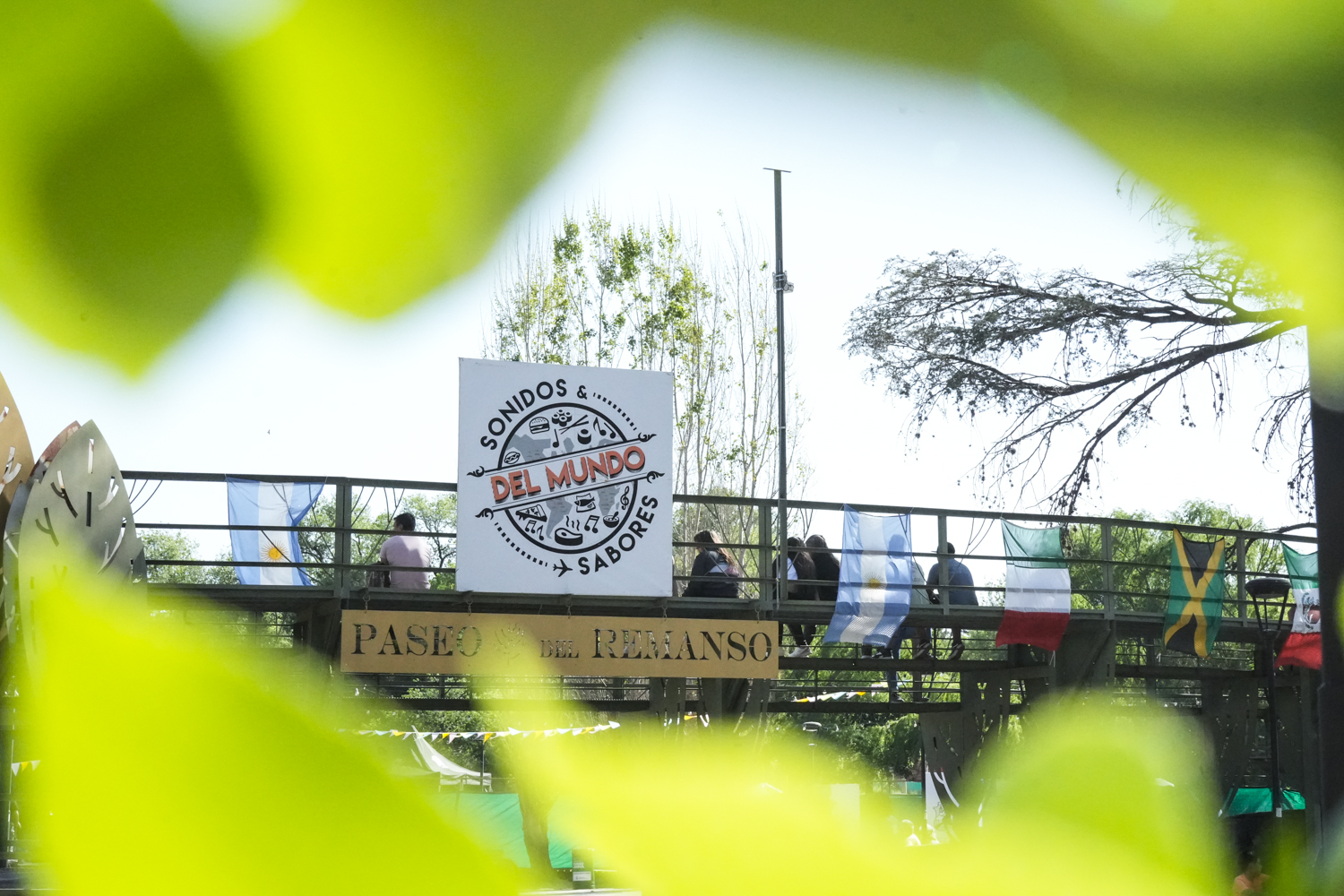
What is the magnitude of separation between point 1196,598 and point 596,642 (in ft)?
16.8

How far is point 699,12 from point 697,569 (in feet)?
29.1

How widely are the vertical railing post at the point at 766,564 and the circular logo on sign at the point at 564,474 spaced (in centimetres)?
124

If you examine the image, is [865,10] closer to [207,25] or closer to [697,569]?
[207,25]

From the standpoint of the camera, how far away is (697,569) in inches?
357

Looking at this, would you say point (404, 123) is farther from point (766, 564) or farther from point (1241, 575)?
point (1241, 575)

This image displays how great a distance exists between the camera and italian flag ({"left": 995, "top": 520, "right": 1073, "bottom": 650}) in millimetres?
9289

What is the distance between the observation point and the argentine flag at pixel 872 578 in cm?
887

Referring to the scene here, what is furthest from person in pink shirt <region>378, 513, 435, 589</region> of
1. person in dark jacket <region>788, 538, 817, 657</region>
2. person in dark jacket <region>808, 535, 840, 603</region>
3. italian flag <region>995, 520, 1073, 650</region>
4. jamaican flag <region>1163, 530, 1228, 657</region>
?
jamaican flag <region>1163, 530, 1228, 657</region>

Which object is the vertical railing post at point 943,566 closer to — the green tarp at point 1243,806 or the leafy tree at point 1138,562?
the leafy tree at point 1138,562

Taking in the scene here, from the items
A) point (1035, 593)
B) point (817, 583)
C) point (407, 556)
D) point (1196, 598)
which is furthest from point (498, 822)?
point (1196, 598)

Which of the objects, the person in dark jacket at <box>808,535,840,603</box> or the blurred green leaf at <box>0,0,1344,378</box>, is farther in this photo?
the person in dark jacket at <box>808,535,840,603</box>

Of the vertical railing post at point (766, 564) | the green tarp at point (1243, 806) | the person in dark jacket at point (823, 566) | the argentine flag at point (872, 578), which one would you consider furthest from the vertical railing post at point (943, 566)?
the green tarp at point (1243, 806)

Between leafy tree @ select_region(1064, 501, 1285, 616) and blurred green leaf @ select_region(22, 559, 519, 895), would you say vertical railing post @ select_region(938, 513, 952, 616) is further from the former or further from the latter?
blurred green leaf @ select_region(22, 559, 519, 895)

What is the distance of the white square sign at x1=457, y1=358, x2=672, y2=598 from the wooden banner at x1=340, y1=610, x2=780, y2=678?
27cm
